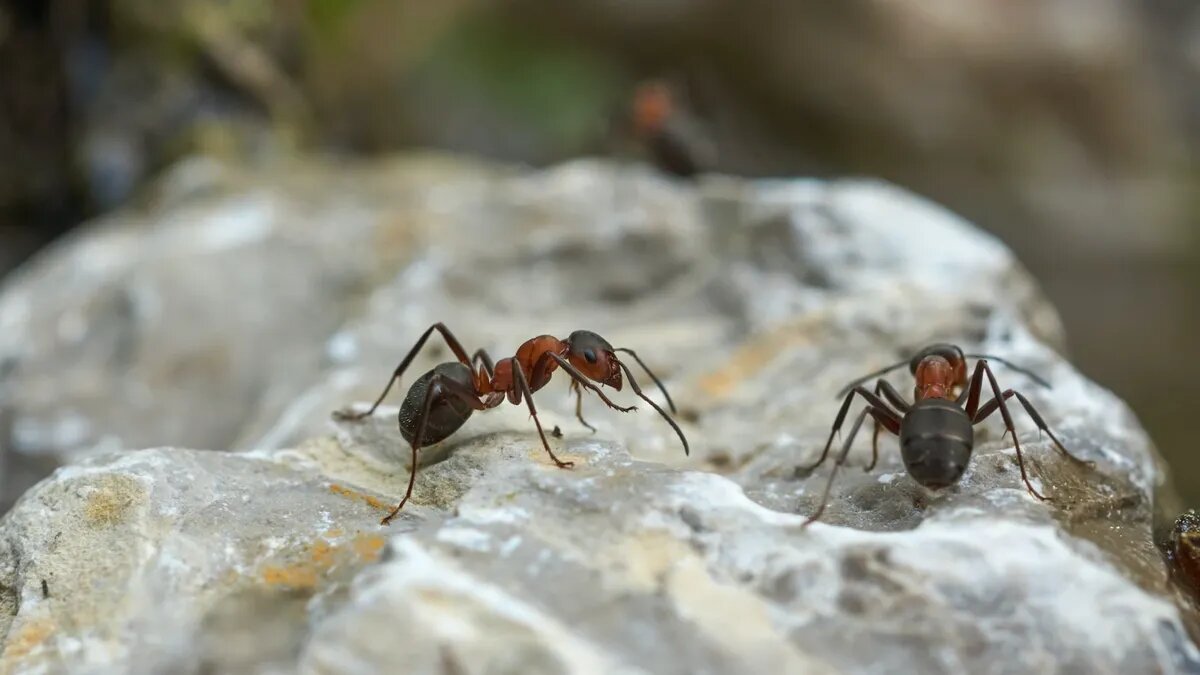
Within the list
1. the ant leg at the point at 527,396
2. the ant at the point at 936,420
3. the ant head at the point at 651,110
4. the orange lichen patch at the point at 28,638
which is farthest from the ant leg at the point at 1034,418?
the ant head at the point at 651,110

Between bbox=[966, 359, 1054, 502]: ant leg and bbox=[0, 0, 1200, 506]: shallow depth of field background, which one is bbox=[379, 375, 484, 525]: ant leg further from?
bbox=[0, 0, 1200, 506]: shallow depth of field background

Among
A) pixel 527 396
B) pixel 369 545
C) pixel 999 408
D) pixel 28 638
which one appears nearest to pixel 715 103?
pixel 999 408

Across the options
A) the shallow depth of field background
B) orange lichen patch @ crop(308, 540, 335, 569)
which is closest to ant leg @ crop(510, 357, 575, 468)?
orange lichen patch @ crop(308, 540, 335, 569)

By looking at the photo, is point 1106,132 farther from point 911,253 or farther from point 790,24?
point 911,253

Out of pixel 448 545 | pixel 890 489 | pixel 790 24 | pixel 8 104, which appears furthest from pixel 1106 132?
pixel 8 104

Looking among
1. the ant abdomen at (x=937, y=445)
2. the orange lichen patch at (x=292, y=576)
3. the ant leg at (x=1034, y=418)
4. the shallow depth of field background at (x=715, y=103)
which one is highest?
the shallow depth of field background at (x=715, y=103)

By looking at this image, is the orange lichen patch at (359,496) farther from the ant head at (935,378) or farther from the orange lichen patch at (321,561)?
the ant head at (935,378)

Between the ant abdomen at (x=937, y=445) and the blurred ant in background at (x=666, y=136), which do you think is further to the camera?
the blurred ant in background at (x=666, y=136)
